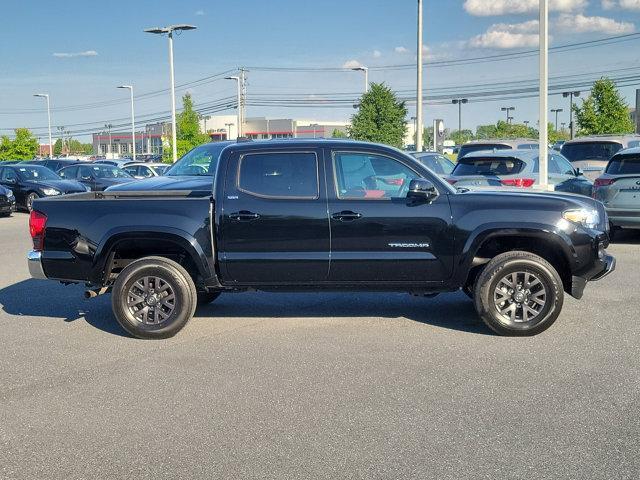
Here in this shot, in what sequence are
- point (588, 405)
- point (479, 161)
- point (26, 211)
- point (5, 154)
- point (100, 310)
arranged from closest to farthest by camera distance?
point (588, 405) → point (100, 310) → point (479, 161) → point (26, 211) → point (5, 154)

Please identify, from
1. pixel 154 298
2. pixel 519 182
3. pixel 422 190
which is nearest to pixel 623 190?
pixel 519 182

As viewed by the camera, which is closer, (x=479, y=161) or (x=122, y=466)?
(x=122, y=466)

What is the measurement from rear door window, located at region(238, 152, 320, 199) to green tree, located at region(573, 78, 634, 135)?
34592mm

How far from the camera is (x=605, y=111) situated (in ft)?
126

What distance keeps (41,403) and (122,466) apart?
1.37 m

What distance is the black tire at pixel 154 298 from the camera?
6852 millimetres

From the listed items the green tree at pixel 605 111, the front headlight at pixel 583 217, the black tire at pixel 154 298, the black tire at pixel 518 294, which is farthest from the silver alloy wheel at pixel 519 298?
the green tree at pixel 605 111

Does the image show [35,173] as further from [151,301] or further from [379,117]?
[151,301]

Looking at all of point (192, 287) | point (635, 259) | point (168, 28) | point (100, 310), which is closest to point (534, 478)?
point (192, 287)

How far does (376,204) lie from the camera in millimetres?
6789

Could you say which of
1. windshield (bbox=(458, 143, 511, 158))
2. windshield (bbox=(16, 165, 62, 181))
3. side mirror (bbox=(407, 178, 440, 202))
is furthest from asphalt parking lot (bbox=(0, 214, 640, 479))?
windshield (bbox=(16, 165, 62, 181))

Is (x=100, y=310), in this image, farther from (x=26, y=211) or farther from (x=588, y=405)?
(x=26, y=211)

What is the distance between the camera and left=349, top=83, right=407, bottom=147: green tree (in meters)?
33.0

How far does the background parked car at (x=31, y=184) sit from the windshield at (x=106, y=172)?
5.19ft
